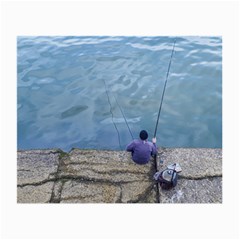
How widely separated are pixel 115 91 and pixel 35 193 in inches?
141

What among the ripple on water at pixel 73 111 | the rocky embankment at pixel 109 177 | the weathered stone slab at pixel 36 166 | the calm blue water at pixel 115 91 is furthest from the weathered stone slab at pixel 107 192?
the ripple on water at pixel 73 111

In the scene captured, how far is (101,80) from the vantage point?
729 cm

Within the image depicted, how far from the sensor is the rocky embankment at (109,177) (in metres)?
3.73

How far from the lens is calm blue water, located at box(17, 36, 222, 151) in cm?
593

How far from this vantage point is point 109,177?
400 cm

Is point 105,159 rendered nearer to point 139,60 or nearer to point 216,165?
point 216,165

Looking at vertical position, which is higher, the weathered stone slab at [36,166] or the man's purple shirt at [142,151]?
the man's purple shirt at [142,151]

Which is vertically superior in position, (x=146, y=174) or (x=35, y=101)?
(x=146, y=174)

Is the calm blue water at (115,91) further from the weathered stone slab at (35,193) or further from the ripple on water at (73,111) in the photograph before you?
the weathered stone slab at (35,193)

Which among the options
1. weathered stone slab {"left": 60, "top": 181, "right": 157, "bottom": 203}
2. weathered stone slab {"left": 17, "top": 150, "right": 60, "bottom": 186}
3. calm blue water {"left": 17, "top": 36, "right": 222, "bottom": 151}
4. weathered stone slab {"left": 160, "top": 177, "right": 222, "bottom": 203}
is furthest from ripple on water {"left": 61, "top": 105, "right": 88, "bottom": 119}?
weathered stone slab {"left": 160, "top": 177, "right": 222, "bottom": 203}

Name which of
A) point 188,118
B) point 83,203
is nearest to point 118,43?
point 188,118

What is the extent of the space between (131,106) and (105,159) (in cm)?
244

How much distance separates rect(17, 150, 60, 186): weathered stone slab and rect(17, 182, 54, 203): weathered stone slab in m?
0.10

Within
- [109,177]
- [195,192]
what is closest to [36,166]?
[109,177]
